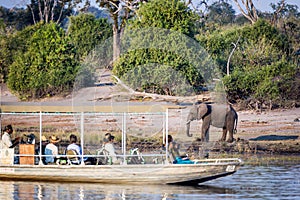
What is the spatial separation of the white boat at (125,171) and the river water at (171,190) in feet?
0.60

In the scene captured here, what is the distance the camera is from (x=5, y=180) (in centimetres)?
2683

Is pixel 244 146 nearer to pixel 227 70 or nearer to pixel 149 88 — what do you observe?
pixel 149 88

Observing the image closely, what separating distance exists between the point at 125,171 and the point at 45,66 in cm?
2551

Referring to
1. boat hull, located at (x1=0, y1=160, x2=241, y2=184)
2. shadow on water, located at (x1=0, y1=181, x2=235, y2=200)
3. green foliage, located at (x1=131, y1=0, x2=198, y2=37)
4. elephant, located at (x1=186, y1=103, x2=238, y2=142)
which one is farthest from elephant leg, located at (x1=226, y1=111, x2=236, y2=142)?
boat hull, located at (x1=0, y1=160, x2=241, y2=184)

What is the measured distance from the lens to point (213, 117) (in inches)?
1463

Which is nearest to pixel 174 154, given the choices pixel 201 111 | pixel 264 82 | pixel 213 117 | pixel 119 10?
pixel 201 111

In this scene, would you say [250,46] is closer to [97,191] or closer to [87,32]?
[87,32]

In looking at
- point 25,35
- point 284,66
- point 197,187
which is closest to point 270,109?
point 284,66

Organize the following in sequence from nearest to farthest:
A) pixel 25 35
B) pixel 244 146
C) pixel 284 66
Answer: pixel 244 146, pixel 284 66, pixel 25 35

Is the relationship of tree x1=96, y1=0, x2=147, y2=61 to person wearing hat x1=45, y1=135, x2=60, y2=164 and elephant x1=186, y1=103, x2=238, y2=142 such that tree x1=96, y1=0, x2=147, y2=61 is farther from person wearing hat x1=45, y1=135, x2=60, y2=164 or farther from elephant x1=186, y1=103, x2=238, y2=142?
person wearing hat x1=45, y1=135, x2=60, y2=164

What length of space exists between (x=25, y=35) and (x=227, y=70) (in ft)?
55.7

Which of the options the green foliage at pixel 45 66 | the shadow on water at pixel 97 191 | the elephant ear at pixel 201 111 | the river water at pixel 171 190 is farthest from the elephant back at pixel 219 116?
the green foliage at pixel 45 66

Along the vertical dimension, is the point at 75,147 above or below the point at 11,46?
below

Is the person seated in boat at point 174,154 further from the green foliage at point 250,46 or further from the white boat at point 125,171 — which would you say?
the green foliage at point 250,46
